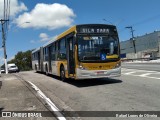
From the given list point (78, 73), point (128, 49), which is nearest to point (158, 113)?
point (78, 73)

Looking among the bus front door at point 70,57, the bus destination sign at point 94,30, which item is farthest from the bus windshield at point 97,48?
the bus front door at point 70,57

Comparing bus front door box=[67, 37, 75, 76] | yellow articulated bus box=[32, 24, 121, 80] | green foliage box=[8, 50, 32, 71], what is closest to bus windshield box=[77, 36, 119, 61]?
yellow articulated bus box=[32, 24, 121, 80]

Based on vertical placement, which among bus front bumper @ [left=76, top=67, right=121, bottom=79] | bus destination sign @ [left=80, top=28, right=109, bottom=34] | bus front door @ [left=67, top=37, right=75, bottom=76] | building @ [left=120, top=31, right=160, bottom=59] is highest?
building @ [left=120, top=31, right=160, bottom=59]

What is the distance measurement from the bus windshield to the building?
73.6 metres

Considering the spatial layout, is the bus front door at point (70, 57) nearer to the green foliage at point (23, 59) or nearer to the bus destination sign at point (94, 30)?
the bus destination sign at point (94, 30)

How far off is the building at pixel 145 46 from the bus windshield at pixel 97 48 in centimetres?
7356

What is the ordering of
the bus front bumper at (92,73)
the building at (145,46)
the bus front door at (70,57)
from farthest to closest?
the building at (145,46)
the bus front door at (70,57)
the bus front bumper at (92,73)

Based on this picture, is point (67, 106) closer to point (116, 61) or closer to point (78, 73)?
point (78, 73)

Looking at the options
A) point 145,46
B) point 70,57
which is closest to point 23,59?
point 145,46

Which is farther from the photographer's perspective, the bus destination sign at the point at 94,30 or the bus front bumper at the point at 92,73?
the bus destination sign at the point at 94,30

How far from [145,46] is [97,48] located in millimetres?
Answer: 94052

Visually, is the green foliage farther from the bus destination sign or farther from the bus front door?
the bus destination sign

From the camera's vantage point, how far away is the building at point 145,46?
9650cm

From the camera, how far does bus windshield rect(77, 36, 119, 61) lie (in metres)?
15.8
